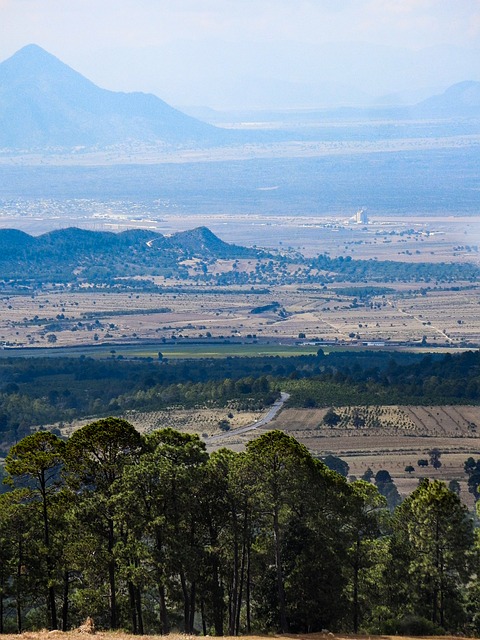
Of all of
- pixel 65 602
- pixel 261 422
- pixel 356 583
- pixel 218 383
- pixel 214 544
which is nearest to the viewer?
pixel 65 602

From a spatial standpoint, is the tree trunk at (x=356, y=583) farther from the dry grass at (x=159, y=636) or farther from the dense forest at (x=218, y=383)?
A: the dense forest at (x=218, y=383)

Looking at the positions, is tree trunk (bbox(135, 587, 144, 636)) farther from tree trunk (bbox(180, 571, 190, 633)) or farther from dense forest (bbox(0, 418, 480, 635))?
tree trunk (bbox(180, 571, 190, 633))

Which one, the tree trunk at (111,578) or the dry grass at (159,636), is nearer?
the dry grass at (159,636)

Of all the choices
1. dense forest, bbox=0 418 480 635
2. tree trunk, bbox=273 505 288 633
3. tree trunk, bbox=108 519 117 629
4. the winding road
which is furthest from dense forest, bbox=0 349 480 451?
tree trunk, bbox=273 505 288 633

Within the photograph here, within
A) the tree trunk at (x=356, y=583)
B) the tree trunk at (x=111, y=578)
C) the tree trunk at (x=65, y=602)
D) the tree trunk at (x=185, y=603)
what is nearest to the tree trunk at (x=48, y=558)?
the tree trunk at (x=65, y=602)

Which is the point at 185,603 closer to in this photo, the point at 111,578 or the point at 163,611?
the point at 163,611

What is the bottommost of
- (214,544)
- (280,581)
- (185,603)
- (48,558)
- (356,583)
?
(356,583)

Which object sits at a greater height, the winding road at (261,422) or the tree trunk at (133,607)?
the tree trunk at (133,607)

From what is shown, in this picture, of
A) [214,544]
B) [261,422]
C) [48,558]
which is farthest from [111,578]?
[261,422]
